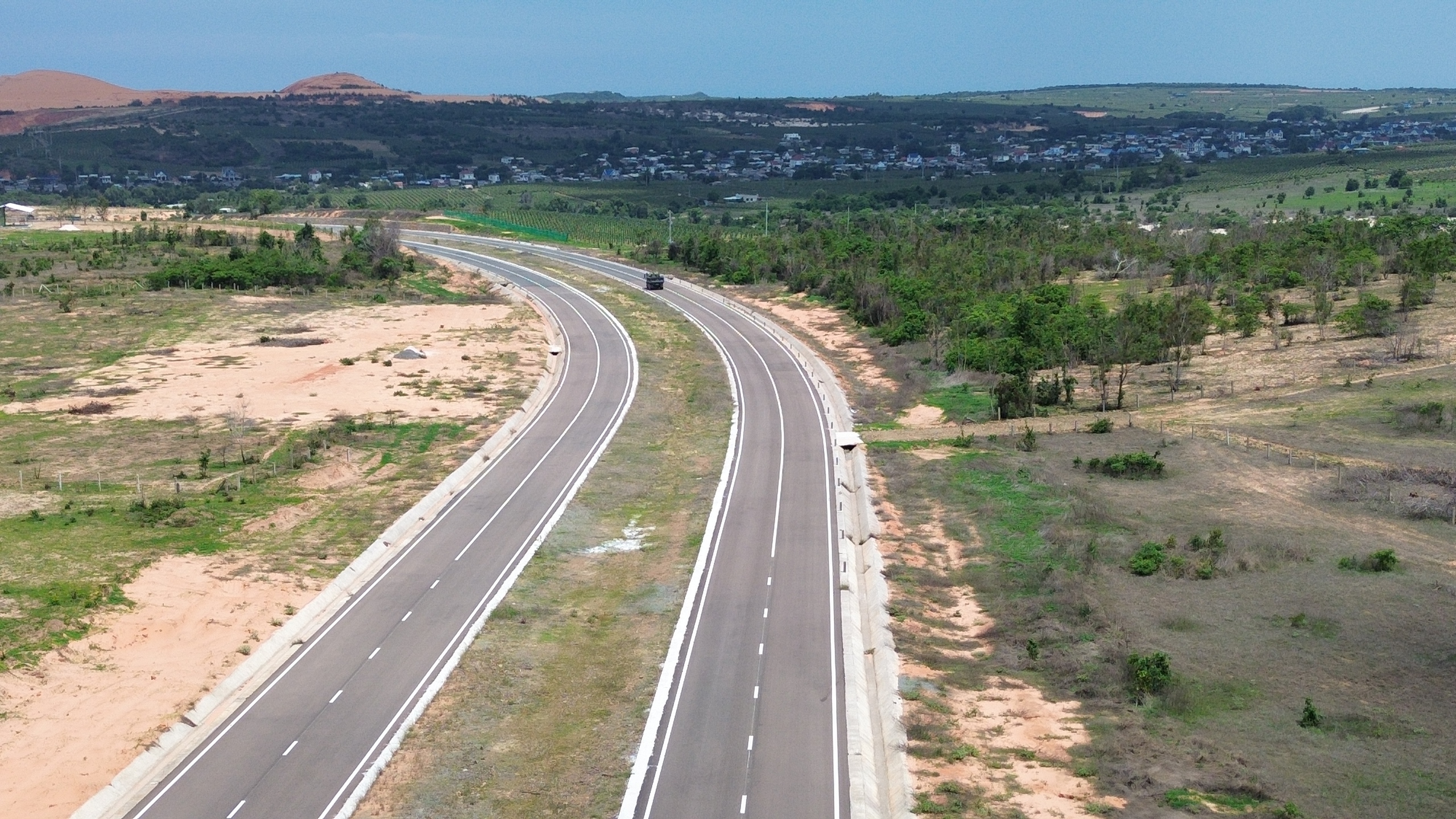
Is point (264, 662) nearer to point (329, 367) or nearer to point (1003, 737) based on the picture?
point (1003, 737)

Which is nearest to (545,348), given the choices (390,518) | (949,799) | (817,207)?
(390,518)

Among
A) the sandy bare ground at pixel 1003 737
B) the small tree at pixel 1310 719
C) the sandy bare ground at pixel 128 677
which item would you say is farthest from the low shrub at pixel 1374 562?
the sandy bare ground at pixel 128 677

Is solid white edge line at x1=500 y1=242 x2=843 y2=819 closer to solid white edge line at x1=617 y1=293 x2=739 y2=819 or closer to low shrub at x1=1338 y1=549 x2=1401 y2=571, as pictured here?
solid white edge line at x1=617 y1=293 x2=739 y2=819

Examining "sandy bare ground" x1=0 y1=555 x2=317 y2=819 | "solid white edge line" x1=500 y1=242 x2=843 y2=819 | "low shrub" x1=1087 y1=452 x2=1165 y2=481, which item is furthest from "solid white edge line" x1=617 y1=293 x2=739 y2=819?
"low shrub" x1=1087 y1=452 x2=1165 y2=481

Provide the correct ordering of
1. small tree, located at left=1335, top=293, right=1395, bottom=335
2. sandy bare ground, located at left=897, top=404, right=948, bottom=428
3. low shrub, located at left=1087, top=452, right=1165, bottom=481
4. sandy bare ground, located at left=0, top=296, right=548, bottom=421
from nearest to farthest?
low shrub, located at left=1087, top=452, right=1165, bottom=481, sandy bare ground, located at left=897, top=404, right=948, bottom=428, sandy bare ground, located at left=0, top=296, right=548, bottom=421, small tree, located at left=1335, top=293, right=1395, bottom=335

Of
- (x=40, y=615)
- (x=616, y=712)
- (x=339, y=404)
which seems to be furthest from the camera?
(x=339, y=404)

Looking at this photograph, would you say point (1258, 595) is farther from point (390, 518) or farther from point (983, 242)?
Result: point (983, 242)
